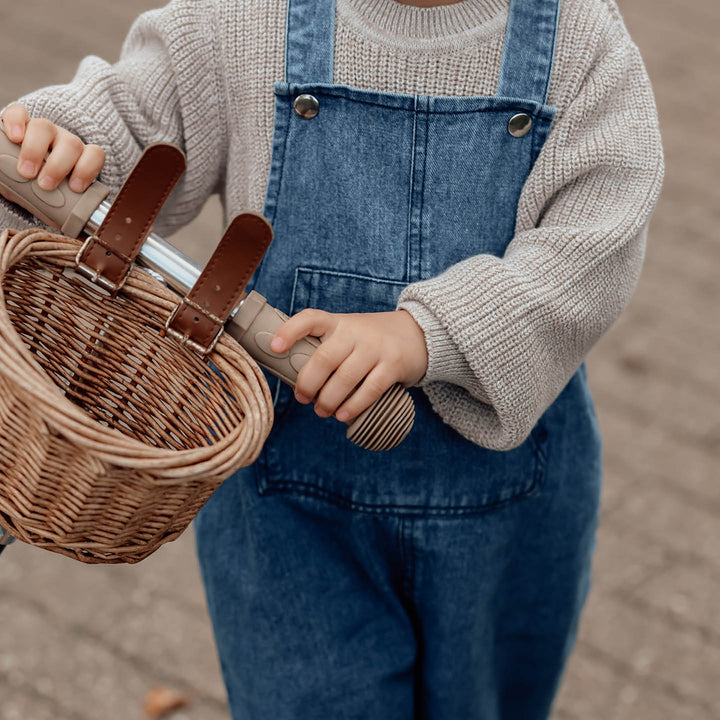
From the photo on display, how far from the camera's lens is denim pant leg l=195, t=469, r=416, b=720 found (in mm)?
1116

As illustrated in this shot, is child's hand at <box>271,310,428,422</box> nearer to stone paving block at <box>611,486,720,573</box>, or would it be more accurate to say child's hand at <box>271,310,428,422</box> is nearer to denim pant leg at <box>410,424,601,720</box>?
denim pant leg at <box>410,424,601,720</box>

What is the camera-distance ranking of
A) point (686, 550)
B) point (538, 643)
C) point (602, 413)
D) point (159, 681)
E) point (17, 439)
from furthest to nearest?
point (602, 413) < point (686, 550) < point (159, 681) < point (538, 643) < point (17, 439)

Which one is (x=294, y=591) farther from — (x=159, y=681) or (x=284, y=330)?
(x=159, y=681)

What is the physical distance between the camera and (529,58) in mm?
1007

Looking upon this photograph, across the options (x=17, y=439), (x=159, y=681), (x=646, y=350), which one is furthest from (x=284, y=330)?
(x=646, y=350)

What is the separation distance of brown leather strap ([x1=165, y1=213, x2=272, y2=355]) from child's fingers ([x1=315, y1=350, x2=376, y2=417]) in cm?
11

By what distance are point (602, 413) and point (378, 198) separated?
4.78 feet

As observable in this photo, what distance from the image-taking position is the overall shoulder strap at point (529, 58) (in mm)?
1006

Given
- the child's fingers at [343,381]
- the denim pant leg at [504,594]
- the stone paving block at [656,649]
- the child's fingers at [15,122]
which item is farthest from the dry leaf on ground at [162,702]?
the child's fingers at [15,122]

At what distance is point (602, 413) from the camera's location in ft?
7.65

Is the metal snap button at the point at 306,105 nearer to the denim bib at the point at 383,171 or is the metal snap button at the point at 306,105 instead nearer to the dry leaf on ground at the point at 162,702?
the denim bib at the point at 383,171

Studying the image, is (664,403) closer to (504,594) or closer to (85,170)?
(504,594)

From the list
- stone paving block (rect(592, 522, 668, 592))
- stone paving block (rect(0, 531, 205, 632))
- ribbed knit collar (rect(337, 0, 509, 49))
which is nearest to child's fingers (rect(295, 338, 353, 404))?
ribbed knit collar (rect(337, 0, 509, 49))

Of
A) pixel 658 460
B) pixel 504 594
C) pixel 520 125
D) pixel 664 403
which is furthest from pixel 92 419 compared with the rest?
pixel 664 403
